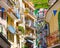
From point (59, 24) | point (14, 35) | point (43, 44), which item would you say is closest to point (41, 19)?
point (43, 44)

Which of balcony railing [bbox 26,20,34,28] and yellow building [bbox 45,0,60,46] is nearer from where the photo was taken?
yellow building [bbox 45,0,60,46]

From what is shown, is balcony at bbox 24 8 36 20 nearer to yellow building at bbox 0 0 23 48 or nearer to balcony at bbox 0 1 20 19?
yellow building at bbox 0 0 23 48

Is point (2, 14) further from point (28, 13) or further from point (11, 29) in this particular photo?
point (28, 13)

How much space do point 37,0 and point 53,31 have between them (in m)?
3.43

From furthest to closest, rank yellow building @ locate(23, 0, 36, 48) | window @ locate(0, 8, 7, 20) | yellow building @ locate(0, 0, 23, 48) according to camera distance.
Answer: yellow building @ locate(23, 0, 36, 48) < yellow building @ locate(0, 0, 23, 48) < window @ locate(0, 8, 7, 20)

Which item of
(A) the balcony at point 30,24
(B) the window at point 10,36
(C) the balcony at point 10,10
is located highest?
(C) the balcony at point 10,10

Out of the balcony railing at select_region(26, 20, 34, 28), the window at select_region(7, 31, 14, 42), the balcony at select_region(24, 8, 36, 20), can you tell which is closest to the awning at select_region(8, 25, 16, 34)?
the window at select_region(7, 31, 14, 42)

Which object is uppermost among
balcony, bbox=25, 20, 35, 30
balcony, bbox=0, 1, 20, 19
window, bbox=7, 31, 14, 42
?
balcony, bbox=0, 1, 20, 19

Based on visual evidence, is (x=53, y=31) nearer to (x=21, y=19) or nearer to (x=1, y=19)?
(x=1, y=19)

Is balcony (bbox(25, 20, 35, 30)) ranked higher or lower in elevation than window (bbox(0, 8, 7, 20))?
lower

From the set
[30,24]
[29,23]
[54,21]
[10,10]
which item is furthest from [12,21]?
[54,21]

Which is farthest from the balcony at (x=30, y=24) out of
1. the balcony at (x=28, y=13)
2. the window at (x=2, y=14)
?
the window at (x=2, y=14)

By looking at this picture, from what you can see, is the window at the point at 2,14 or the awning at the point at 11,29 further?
the awning at the point at 11,29

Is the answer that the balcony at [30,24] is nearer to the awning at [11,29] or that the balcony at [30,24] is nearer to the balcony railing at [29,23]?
the balcony railing at [29,23]
